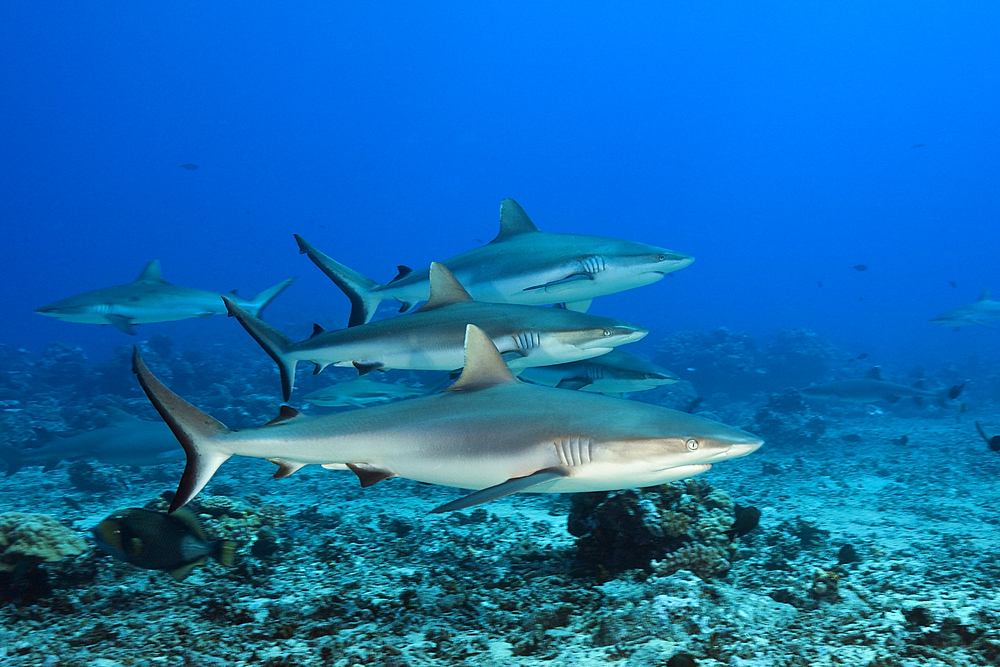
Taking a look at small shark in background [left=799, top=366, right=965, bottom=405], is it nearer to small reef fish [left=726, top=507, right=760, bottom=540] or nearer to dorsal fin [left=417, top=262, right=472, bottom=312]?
small reef fish [left=726, top=507, right=760, bottom=540]

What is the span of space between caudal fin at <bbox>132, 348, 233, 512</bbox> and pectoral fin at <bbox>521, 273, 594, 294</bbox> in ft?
11.1

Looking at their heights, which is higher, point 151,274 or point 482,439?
point 151,274

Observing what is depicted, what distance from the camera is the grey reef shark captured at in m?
4.31

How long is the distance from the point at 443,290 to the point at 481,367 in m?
1.45

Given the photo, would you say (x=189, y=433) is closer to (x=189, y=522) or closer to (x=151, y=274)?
(x=189, y=522)

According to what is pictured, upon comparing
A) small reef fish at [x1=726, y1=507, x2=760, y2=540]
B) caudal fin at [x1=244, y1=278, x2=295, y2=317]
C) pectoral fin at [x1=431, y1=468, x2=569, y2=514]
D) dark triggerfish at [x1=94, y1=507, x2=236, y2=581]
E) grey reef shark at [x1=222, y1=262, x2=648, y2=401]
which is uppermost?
caudal fin at [x1=244, y1=278, x2=295, y2=317]

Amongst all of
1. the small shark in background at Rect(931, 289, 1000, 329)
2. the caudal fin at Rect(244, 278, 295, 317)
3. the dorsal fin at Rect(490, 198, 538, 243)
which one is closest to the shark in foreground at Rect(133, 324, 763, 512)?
the dorsal fin at Rect(490, 198, 538, 243)

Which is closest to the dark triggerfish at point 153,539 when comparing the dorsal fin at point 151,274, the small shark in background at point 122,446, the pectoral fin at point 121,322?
the small shark in background at point 122,446

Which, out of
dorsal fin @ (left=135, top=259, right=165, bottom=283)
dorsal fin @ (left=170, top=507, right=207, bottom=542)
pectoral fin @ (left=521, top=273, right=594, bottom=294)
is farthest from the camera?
dorsal fin @ (left=135, top=259, right=165, bottom=283)

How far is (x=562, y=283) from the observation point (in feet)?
17.8

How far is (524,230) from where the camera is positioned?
638 centimetres

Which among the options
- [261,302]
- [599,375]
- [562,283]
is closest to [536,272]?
[562,283]

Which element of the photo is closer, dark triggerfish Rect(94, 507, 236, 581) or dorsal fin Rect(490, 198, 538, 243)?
dark triggerfish Rect(94, 507, 236, 581)

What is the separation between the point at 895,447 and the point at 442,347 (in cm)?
1416
